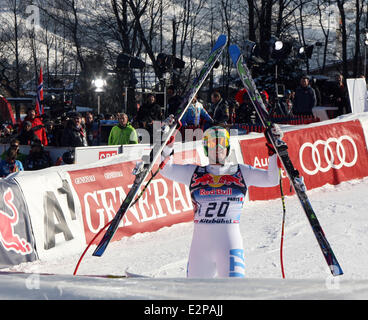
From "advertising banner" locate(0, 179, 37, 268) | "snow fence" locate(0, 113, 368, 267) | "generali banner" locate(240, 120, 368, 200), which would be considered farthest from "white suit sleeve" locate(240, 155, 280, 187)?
"generali banner" locate(240, 120, 368, 200)

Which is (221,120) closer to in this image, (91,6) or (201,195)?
(201,195)

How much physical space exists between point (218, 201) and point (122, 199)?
3710 mm

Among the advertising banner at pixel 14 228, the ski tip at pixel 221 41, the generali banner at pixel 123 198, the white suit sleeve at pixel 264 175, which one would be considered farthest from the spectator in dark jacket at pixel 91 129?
the white suit sleeve at pixel 264 175

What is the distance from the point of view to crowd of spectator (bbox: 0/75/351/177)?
404 inches

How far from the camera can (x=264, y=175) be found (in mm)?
4746

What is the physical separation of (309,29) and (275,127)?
3330cm

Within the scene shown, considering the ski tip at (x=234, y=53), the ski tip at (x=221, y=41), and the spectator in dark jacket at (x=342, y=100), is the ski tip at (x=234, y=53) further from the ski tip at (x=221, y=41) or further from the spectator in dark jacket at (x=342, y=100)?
the spectator in dark jacket at (x=342, y=100)

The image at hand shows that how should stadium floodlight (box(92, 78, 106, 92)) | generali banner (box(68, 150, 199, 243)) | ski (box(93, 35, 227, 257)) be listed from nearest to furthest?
1. ski (box(93, 35, 227, 257))
2. generali banner (box(68, 150, 199, 243))
3. stadium floodlight (box(92, 78, 106, 92))

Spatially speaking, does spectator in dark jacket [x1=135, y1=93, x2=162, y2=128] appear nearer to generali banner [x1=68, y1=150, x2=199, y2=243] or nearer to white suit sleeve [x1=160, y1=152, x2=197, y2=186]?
generali banner [x1=68, y1=150, x2=199, y2=243]

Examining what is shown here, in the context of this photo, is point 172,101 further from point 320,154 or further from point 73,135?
point 320,154

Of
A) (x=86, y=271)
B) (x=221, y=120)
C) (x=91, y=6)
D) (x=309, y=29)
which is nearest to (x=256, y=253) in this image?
(x=86, y=271)

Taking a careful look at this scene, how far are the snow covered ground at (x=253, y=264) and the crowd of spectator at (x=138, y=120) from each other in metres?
1.98

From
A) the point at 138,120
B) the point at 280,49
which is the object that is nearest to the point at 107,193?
the point at 138,120
